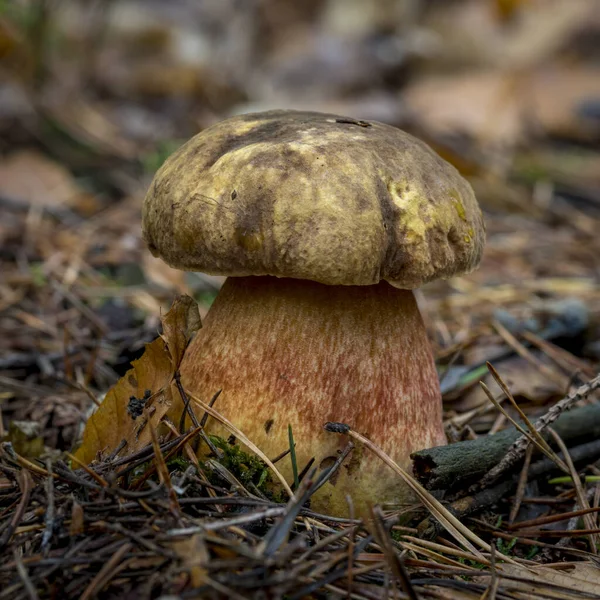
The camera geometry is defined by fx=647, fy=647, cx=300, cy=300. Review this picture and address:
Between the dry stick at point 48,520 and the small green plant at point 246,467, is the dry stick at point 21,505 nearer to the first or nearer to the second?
the dry stick at point 48,520

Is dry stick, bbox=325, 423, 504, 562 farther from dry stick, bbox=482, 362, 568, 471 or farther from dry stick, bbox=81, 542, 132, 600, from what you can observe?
dry stick, bbox=81, 542, 132, 600

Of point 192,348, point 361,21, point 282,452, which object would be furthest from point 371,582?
point 361,21

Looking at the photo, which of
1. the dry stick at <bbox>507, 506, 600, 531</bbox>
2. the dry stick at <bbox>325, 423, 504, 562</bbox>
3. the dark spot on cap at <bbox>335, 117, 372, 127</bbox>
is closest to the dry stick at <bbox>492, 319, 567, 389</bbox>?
the dry stick at <bbox>507, 506, 600, 531</bbox>

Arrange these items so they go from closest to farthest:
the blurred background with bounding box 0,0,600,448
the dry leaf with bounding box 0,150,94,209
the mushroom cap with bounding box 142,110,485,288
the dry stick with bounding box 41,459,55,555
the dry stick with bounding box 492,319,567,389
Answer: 1. the dry stick with bounding box 41,459,55,555
2. the mushroom cap with bounding box 142,110,485,288
3. the dry stick with bounding box 492,319,567,389
4. the blurred background with bounding box 0,0,600,448
5. the dry leaf with bounding box 0,150,94,209

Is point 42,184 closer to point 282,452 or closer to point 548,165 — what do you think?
Result: point 282,452

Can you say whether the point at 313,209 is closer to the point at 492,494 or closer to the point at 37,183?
the point at 492,494

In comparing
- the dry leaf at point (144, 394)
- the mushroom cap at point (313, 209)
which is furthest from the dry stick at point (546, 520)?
the dry leaf at point (144, 394)
